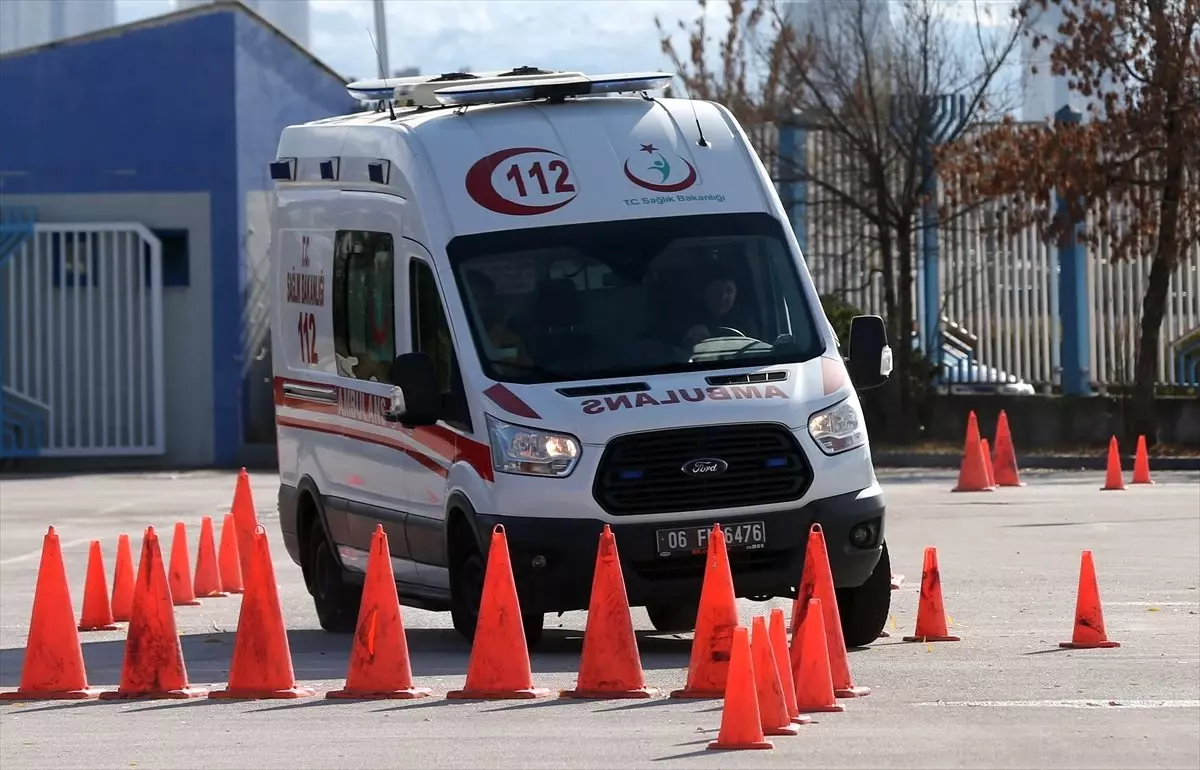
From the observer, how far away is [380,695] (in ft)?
31.9

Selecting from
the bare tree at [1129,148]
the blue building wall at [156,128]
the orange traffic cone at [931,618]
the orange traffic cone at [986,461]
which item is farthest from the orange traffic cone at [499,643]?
the blue building wall at [156,128]

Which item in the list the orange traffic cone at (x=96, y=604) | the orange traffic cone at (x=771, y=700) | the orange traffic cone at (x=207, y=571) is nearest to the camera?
the orange traffic cone at (x=771, y=700)

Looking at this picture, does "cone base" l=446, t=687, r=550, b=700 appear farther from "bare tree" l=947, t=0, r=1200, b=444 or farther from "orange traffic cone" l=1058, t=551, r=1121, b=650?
"bare tree" l=947, t=0, r=1200, b=444

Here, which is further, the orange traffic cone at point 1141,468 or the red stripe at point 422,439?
the orange traffic cone at point 1141,468

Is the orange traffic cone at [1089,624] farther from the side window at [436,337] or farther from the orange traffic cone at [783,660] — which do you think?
the side window at [436,337]

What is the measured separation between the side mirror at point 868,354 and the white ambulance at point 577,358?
13mm

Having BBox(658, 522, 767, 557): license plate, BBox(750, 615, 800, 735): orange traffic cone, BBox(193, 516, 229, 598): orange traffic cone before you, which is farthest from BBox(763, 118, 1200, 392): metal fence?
BBox(750, 615, 800, 735): orange traffic cone

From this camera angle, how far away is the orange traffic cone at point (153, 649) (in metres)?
9.96

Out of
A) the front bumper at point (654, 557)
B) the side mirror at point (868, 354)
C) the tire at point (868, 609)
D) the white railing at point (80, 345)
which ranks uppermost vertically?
the white railing at point (80, 345)

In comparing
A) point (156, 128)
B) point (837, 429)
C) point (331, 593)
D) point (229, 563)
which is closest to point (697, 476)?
point (837, 429)

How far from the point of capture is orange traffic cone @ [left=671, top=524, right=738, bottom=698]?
9.13 meters

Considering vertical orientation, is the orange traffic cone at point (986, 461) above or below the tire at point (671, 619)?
above

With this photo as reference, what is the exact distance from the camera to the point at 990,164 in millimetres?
30609

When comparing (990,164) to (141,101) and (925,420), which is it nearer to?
(925,420)
